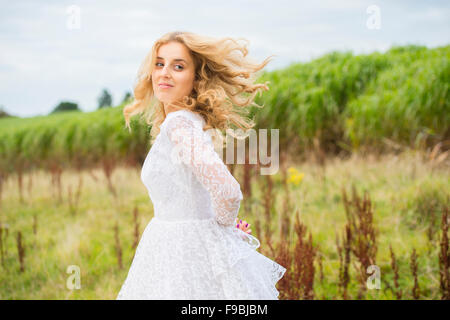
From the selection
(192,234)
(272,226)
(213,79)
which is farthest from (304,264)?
(272,226)

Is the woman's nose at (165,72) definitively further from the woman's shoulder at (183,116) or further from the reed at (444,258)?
the reed at (444,258)

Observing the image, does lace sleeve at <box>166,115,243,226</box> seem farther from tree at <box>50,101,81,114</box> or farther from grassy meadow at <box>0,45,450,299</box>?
tree at <box>50,101,81,114</box>

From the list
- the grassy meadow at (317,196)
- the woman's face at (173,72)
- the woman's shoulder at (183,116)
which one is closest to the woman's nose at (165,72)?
the woman's face at (173,72)

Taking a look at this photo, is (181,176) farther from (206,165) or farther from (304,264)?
(304,264)

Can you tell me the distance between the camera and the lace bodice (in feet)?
5.20

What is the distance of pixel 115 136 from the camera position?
10.1m

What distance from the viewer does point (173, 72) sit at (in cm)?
187

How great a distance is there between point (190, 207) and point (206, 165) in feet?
0.80

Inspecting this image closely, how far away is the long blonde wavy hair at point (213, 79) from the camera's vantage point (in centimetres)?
185

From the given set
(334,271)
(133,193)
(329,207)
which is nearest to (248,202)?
(329,207)

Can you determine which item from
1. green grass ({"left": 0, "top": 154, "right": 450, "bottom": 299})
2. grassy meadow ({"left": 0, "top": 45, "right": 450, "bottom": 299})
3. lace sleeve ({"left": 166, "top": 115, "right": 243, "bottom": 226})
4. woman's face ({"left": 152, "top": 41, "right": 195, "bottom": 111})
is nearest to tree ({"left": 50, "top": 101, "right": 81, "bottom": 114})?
grassy meadow ({"left": 0, "top": 45, "right": 450, "bottom": 299})

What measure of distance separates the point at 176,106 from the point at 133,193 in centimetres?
492

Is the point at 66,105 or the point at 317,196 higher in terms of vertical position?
the point at 66,105

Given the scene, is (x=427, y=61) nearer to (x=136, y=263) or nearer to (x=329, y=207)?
(x=329, y=207)
